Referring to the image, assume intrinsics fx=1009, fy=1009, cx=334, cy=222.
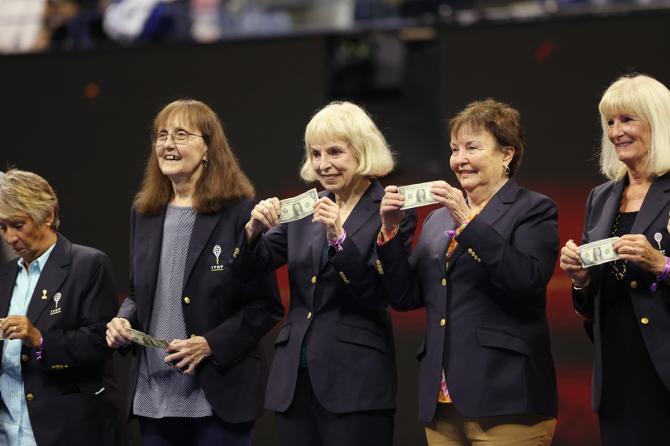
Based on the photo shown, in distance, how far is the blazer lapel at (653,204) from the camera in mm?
3156

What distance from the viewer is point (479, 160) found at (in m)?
3.37

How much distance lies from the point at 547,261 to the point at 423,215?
7.04ft

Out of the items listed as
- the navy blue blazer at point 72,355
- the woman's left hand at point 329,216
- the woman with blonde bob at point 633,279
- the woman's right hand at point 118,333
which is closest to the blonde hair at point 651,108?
the woman with blonde bob at point 633,279

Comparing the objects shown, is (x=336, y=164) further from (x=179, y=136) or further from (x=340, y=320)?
(x=179, y=136)

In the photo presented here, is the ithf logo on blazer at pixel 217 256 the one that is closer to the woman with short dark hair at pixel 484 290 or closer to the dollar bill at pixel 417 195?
the woman with short dark hair at pixel 484 290

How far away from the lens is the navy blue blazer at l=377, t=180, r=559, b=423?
10.4 feet

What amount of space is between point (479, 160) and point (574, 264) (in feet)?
1.54

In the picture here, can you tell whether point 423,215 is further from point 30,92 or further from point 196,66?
point 30,92

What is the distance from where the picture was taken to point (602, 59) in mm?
5062

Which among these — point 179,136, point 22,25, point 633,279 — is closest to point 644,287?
point 633,279

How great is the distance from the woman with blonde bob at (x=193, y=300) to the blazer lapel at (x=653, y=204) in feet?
4.60

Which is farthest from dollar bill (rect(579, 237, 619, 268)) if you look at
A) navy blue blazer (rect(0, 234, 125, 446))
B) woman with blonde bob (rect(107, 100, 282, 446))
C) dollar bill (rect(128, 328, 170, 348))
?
navy blue blazer (rect(0, 234, 125, 446))

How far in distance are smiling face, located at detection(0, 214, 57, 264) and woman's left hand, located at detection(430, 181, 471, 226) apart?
171 cm

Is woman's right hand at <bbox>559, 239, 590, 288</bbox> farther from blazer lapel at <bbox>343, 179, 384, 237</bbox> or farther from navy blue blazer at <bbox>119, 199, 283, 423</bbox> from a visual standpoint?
navy blue blazer at <bbox>119, 199, 283, 423</bbox>
